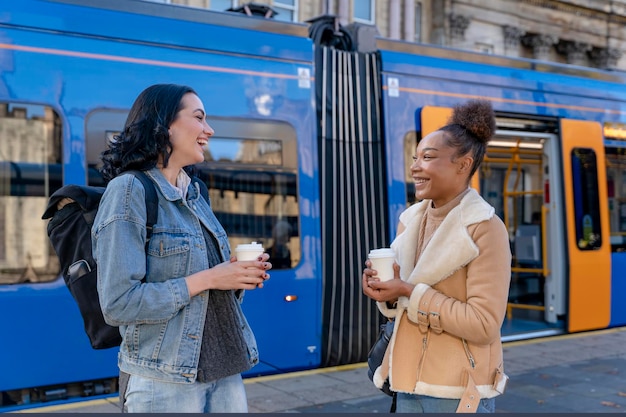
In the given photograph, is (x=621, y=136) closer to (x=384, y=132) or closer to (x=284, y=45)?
(x=384, y=132)

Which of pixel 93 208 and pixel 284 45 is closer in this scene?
pixel 93 208

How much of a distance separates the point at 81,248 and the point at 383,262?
3.32 feet

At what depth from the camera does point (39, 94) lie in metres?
5.60

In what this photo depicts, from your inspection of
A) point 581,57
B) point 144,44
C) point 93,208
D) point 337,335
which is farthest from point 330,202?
point 581,57

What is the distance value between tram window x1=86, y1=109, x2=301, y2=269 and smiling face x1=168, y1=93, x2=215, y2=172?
3.63 metres

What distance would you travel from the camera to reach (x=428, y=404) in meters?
2.70

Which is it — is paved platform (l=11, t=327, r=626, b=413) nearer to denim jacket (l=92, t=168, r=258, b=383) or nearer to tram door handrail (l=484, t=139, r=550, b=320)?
tram door handrail (l=484, t=139, r=550, b=320)

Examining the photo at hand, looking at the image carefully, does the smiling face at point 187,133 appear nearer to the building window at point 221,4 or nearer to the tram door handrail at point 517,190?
the tram door handrail at point 517,190

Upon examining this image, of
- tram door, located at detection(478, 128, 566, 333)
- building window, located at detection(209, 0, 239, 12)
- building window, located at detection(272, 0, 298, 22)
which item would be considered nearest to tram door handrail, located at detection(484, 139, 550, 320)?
tram door, located at detection(478, 128, 566, 333)

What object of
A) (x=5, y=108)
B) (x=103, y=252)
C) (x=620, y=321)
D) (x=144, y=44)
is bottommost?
(x=620, y=321)

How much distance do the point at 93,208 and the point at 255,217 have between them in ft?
13.1

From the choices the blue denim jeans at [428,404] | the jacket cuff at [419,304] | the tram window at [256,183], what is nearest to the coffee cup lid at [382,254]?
the jacket cuff at [419,304]

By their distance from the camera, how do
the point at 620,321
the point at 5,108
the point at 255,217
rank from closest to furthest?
1. the point at 5,108
2. the point at 255,217
3. the point at 620,321

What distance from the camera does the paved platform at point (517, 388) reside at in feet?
18.9
